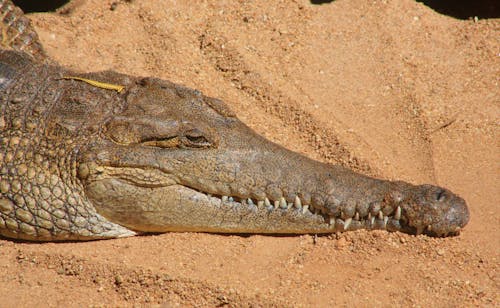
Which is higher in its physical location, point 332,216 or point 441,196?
point 441,196

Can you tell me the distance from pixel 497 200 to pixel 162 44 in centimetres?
341

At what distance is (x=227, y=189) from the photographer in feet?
12.8

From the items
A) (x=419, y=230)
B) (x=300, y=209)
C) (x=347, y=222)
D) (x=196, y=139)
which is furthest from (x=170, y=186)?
(x=419, y=230)

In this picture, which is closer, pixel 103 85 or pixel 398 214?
pixel 398 214

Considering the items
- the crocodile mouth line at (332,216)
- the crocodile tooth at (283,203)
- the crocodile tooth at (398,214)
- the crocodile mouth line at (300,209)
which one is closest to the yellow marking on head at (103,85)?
the crocodile mouth line at (300,209)

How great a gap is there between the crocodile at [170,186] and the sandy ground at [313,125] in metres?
0.15

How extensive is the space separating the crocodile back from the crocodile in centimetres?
149

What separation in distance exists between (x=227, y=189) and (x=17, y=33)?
295 cm

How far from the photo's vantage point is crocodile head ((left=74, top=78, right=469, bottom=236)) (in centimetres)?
384

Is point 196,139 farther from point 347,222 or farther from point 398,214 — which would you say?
point 398,214

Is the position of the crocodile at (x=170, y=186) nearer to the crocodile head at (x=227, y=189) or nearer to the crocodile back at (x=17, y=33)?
the crocodile head at (x=227, y=189)

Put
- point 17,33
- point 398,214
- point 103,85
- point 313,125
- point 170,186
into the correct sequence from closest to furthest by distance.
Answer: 1. point 398,214
2. point 170,186
3. point 103,85
4. point 313,125
5. point 17,33

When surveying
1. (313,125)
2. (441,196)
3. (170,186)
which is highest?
(441,196)

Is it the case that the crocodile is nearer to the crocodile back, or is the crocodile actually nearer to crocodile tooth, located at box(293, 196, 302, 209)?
crocodile tooth, located at box(293, 196, 302, 209)
